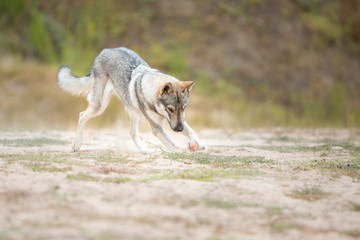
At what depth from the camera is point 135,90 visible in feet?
18.8

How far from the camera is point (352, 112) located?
12.4 m

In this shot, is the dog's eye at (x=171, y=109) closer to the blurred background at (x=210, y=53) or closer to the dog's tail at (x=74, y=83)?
the dog's tail at (x=74, y=83)

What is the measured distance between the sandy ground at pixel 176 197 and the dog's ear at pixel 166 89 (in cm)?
85

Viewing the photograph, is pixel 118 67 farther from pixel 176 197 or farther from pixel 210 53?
pixel 210 53

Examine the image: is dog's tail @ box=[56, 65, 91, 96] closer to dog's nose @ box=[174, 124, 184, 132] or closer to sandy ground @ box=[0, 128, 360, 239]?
sandy ground @ box=[0, 128, 360, 239]

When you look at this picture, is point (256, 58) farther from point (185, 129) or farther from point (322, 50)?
point (185, 129)

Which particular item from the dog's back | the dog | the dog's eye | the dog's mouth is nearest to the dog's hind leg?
the dog

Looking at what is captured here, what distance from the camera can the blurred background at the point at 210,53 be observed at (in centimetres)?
1144

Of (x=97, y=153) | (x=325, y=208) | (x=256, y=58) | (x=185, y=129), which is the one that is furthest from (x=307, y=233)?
(x=256, y=58)

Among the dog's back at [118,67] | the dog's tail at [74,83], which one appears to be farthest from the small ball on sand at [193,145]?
Result: the dog's tail at [74,83]

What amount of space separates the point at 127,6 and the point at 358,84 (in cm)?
936

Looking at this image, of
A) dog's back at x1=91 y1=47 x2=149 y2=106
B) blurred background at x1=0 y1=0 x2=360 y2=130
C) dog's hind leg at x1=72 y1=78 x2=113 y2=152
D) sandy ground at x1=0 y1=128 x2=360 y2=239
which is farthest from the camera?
blurred background at x1=0 y1=0 x2=360 y2=130

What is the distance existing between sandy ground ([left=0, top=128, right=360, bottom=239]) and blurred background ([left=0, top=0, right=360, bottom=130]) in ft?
20.5

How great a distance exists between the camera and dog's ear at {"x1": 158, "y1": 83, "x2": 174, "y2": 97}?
514 centimetres
